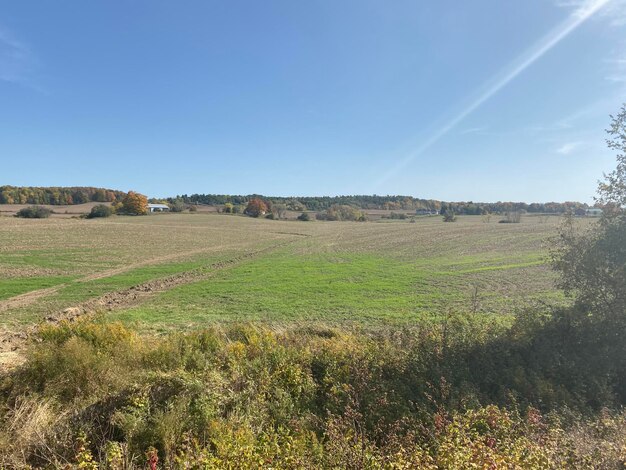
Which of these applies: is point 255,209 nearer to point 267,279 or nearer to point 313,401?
point 267,279

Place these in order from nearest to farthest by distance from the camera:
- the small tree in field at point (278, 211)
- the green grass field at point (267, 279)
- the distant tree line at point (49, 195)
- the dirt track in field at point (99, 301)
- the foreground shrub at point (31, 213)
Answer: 1. the dirt track in field at point (99, 301)
2. the green grass field at point (267, 279)
3. the foreground shrub at point (31, 213)
4. the distant tree line at point (49, 195)
5. the small tree in field at point (278, 211)

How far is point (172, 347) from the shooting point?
29.1 feet

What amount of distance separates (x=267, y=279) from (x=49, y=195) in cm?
14411

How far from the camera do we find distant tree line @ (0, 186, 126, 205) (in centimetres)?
12562

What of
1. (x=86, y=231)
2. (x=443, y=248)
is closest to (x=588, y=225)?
(x=443, y=248)

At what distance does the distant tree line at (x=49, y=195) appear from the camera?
126 metres

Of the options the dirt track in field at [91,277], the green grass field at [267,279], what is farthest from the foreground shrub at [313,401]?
the dirt track in field at [91,277]

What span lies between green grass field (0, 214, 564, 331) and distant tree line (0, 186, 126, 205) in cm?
9693

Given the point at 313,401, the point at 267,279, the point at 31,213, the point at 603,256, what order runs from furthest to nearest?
the point at 31,213, the point at 267,279, the point at 603,256, the point at 313,401

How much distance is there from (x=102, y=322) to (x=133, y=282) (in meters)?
18.3

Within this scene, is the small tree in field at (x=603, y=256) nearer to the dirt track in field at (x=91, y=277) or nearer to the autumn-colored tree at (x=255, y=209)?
the dirt track in field at (x=91, y=277)

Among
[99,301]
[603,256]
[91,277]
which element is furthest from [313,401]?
[91,277]

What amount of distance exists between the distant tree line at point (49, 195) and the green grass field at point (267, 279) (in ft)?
318

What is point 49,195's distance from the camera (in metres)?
133
